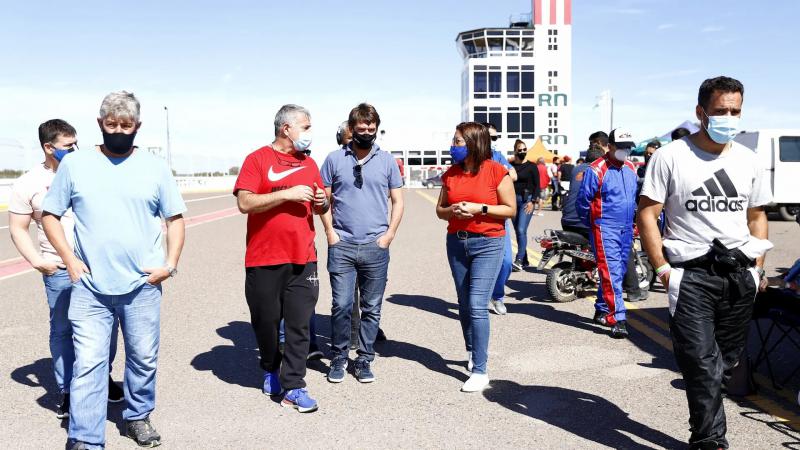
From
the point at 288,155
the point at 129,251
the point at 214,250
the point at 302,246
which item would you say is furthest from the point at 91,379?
the point at 214,250

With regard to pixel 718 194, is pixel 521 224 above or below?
below

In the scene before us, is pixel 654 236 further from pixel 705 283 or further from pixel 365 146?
pixel 365 146

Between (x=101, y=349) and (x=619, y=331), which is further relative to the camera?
(x=619, y=331)

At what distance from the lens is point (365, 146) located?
5.18 m

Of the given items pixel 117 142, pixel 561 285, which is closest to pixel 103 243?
pixel 117 142

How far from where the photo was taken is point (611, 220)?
657cm

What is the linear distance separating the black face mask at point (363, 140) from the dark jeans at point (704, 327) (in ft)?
7.80

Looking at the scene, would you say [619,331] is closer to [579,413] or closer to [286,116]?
[579,413]

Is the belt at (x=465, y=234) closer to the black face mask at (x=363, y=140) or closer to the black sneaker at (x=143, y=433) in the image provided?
the black face mask at (x=363, y=140)

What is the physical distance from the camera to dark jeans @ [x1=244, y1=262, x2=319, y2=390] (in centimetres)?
459

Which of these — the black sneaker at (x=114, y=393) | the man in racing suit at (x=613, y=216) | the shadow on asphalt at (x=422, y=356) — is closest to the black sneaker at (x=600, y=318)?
the man in racing suit at (x=613, y=216)

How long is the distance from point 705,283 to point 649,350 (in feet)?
8.25

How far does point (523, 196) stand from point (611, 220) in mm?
4511

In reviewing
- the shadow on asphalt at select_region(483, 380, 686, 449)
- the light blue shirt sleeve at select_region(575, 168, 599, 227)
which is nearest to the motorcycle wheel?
the light blue shirt sleeve at select_region(575, 168, 599, 227)
